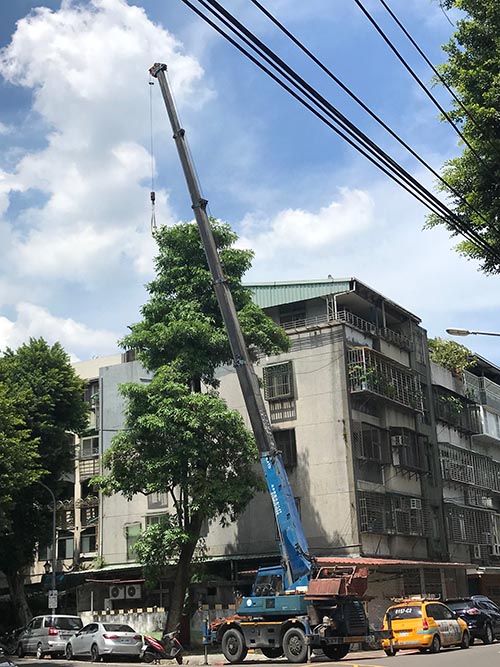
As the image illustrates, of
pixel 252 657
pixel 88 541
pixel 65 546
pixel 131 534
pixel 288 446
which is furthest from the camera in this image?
pixel 65 546

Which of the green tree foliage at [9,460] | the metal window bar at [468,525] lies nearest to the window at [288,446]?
the metal window bar at [468,525]

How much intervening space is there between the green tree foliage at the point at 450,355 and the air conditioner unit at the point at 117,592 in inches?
835

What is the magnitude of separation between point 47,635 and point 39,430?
471 inches

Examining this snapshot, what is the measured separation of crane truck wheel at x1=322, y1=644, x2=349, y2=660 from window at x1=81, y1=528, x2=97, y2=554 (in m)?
26.4

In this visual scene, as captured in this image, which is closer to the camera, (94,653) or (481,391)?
(94,653)

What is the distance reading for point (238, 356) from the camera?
24.9m

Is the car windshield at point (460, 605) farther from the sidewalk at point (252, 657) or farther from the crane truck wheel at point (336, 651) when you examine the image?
the crane truck wheel at point (336, 651)

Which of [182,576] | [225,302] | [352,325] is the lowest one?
[182,576]

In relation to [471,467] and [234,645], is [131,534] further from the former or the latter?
[471,467]

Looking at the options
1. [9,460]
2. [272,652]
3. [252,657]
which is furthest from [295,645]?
[9,460]

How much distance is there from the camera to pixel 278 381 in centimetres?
3934

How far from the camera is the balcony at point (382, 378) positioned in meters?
37.9

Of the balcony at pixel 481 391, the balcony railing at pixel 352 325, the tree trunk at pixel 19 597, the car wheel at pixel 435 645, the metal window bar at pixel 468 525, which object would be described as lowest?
the car wheel at pixel 435 645

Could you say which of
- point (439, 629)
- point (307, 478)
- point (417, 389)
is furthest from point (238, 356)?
point (417, 389)
